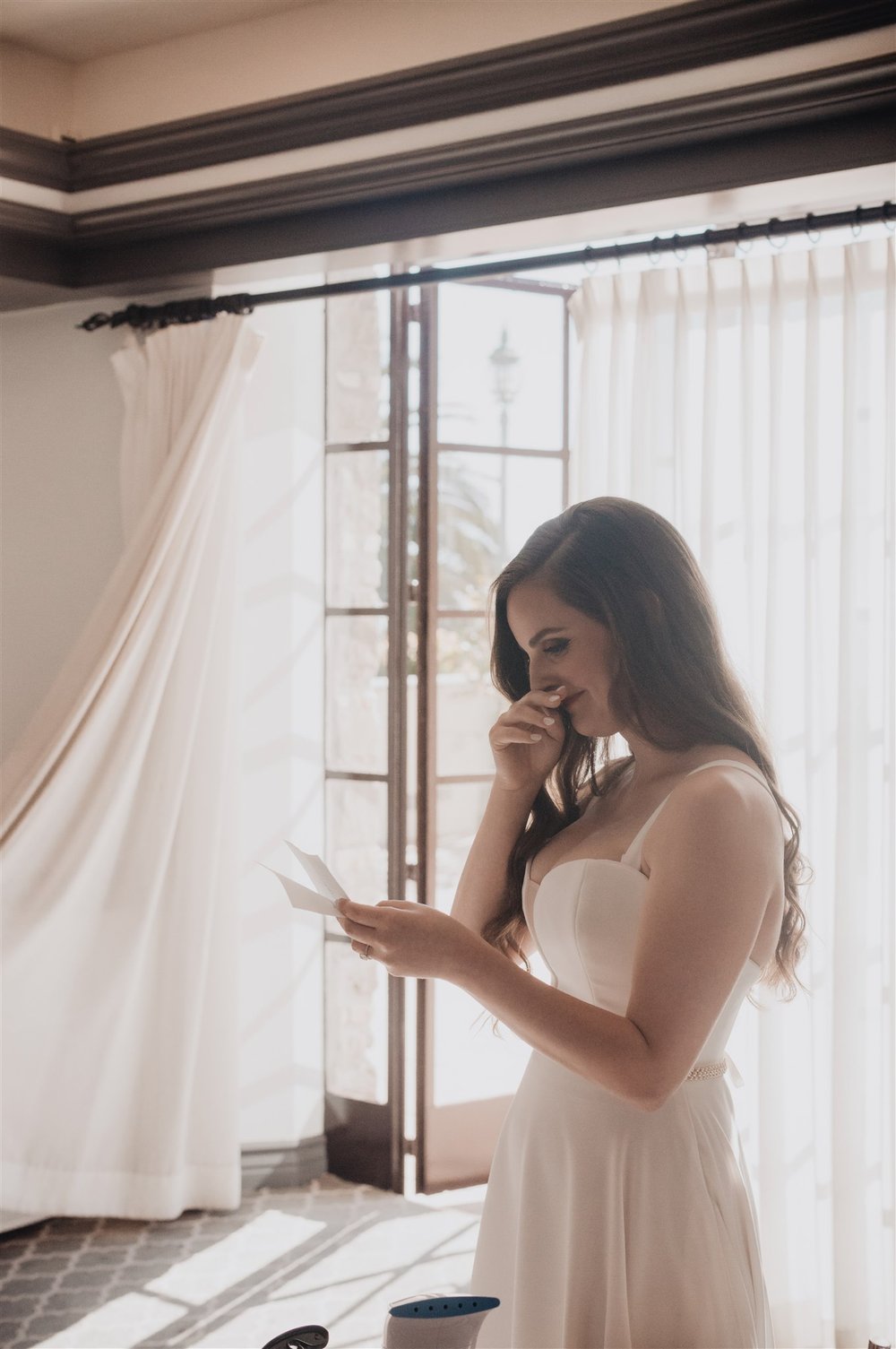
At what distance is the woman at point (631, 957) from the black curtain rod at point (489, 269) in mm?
1208

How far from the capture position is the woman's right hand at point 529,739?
160cm

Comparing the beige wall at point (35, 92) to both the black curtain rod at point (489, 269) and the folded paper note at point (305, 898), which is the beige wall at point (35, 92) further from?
the folded paper note at point (305, 898)

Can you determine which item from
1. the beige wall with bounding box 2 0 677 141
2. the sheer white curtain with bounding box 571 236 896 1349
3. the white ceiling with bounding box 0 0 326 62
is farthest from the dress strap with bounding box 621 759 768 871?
the white ceiling with bounding box 0 0 326 62

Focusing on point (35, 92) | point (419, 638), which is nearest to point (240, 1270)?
point (419, 638)

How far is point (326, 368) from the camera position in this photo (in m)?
3.49

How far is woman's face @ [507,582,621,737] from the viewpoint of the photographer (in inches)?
59.7

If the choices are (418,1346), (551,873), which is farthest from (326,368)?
(418,1346)

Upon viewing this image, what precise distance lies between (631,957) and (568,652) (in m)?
0.39

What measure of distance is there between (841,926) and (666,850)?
1.45m

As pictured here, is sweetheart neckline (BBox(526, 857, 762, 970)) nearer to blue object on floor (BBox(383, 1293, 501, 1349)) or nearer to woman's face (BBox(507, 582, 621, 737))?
woman's face (BBox(507, 582, 621, 737))

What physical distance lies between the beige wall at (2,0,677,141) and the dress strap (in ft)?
5.08

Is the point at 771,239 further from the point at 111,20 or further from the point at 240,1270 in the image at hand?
the point at 240,1270

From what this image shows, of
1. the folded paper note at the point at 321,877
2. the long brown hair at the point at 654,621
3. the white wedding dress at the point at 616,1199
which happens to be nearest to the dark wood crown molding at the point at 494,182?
the long brown hair at the point at 654,621

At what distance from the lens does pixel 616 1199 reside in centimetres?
141
